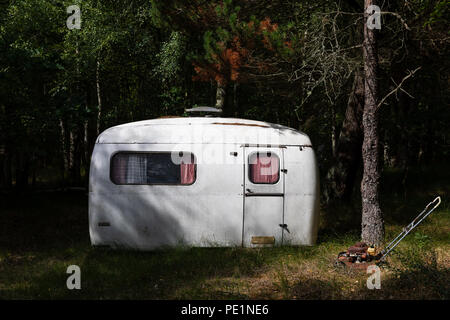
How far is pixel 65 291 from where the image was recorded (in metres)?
6.30

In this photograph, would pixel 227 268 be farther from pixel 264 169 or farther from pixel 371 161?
pixel 371 161

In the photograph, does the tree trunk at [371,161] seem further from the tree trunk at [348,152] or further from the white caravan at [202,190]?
the tree trunk at [348,152]

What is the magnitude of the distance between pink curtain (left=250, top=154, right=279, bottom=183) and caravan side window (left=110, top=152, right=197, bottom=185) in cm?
102

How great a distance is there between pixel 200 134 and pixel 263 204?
1.61m

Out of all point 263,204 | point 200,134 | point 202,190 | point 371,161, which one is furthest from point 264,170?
point 371,161

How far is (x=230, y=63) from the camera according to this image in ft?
32.8

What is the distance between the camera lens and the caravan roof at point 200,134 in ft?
26.4

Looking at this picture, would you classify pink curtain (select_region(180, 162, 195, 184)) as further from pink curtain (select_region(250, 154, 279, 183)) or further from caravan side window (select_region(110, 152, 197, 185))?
pink curtain (select_region(250, 154, 279, 183))

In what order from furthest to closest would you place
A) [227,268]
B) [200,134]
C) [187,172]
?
[200,134] → [187,172] → [227,268]

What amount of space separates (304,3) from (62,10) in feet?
36.1

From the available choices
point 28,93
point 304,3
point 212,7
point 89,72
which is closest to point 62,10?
point 89,72

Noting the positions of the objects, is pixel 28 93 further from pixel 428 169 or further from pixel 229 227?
pixel 428 169

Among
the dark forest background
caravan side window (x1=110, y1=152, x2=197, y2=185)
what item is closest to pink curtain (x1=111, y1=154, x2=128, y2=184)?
caravan side window (x1=110, y1=152, x2=197, y2=185)

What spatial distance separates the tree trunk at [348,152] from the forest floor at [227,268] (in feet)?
2.25
